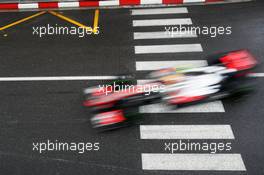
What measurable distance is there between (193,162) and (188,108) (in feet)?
4.73

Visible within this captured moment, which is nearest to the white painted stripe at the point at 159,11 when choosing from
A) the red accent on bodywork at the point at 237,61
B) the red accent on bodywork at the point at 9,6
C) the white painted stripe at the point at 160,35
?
the white painted stripe at the point at 160,35

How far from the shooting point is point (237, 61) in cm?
764

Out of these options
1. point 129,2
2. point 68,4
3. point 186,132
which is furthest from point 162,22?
point 186,132

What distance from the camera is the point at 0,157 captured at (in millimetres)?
6586

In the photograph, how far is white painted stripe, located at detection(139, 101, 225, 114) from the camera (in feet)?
24.5

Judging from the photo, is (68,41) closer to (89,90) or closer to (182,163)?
(89,90)

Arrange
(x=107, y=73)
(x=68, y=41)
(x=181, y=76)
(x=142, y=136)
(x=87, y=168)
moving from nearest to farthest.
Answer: (x=87, y=168), (x=142, y=136), (x=181, y=76), (x=107, y=73), (x=68, y=41)

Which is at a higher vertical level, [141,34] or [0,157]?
[141,34]

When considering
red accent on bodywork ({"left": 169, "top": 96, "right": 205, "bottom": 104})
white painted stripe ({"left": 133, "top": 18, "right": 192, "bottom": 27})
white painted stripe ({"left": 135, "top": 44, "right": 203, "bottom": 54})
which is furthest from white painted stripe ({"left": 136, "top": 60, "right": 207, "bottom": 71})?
white painted stripe ({"left": 133, "top": 18, "right": 192, "bottom": 27})

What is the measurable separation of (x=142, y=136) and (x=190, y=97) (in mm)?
1210

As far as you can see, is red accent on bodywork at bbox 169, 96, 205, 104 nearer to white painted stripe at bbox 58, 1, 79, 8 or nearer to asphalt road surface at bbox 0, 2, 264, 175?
asphalt road surface at bbox 0, 2, 264, 175

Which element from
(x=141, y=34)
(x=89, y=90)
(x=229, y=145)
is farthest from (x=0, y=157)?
(x=141, y=34)

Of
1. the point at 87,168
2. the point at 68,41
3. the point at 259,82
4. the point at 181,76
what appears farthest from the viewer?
the point at 68,41

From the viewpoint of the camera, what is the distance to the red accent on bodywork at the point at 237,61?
24.7 ft
